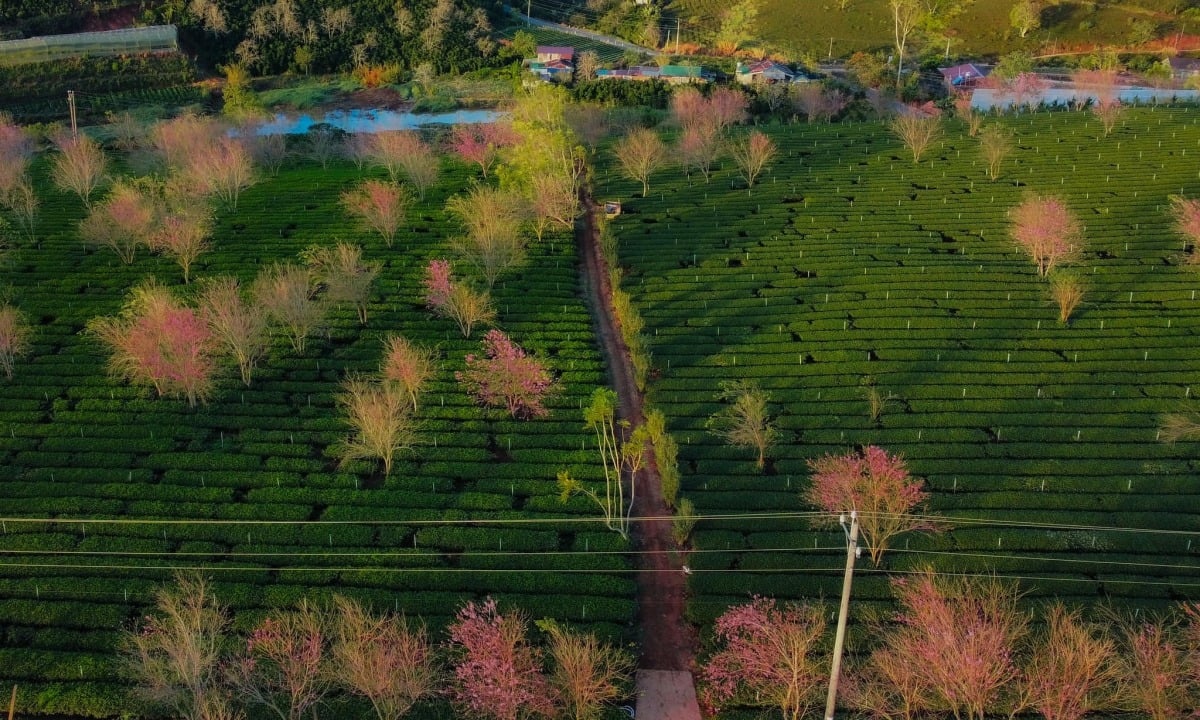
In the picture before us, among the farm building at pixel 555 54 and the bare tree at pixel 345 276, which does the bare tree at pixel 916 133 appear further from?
the bare tree at pixel 345 276

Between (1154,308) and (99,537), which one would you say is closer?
(99,537)

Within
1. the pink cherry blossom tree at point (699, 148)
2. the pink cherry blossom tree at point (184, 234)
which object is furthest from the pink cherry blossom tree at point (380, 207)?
the pink cherry blossom tree at point (699, 148)

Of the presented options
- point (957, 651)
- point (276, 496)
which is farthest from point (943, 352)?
point (276, 496)

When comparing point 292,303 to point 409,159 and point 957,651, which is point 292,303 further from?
point 957,651

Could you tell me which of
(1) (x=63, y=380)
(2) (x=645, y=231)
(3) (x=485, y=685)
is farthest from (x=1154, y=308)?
(1) (x=63, y=380)

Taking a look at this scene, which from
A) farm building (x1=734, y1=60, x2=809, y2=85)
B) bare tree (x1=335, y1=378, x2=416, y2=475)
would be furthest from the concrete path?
farm building (x1=734, y1=60, x2=809, y2=85)

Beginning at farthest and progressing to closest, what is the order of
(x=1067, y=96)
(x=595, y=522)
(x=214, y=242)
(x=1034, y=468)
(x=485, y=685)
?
(x=1067, y=96) < (x=214, y=242) < (x=1034, y=468) < (x=595, y=522) < (x=485, y=685)

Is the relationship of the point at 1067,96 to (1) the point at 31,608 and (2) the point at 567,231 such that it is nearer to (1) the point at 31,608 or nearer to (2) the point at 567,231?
(2) the point at 567,231
